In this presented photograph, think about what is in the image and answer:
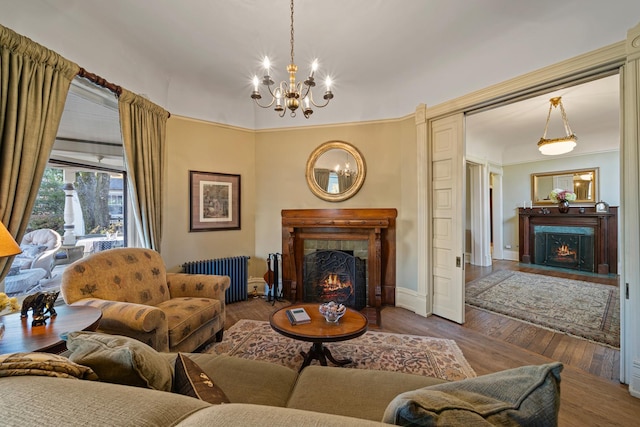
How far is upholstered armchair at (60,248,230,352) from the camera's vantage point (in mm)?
1799

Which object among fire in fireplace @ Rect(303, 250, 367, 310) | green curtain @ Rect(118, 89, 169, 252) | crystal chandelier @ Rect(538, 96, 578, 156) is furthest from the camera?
crystal chandelier @ Rect(538, 96, 578, 156)

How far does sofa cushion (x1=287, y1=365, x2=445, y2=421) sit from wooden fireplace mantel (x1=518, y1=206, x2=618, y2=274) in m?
6.71

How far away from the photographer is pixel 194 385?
0.91 meters

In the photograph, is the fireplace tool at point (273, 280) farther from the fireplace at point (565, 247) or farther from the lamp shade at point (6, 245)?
the fireplace at point (565, 247)

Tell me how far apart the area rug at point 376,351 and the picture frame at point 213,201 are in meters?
1.59

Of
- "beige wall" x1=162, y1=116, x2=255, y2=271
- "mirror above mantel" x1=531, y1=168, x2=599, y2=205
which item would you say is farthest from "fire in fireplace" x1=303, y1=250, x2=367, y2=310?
"mirror above mantel" x1=531, y1=168, x2=599, y2=205

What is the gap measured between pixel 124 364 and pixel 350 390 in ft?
3.07

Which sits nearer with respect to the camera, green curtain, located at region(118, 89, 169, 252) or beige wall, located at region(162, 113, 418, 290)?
green curtain, located at region(118, 89, 169, 252)

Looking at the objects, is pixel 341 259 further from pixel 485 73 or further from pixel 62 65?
pixel 62 65

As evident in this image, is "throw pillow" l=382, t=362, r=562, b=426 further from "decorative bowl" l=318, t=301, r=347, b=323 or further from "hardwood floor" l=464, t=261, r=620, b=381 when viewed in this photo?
"hardwood floor" l=464, t=261, r=620, b=381

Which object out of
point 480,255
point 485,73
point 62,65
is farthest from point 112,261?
point 480,255

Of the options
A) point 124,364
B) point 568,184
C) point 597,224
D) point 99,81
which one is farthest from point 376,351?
point 568,184

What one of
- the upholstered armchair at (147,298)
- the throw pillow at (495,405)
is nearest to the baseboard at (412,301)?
the upholstered armchair at (147,298)

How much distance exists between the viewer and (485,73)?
2.74 metres
